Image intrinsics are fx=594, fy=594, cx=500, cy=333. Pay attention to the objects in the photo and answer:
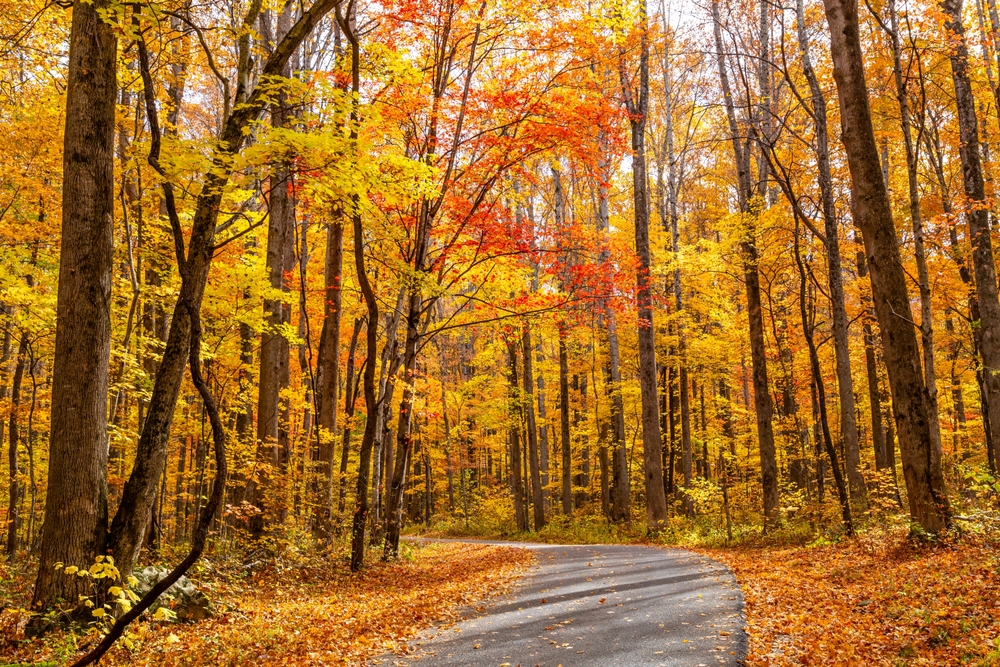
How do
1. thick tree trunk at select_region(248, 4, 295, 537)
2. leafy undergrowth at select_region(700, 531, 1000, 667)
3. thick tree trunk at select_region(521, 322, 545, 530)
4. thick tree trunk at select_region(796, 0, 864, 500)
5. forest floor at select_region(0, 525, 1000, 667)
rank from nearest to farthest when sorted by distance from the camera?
leafy undergrowth at select_region(700, 531, 1000, 667) → forest floor at select_region(0, 525, 1000, 667) → thick tree trunk at select_region(248, 4, 295, 537) → thick tree trunk at select_region(796, 0, 864, 500) → thick tree trunk at select_region(521, 322, 545, 530)

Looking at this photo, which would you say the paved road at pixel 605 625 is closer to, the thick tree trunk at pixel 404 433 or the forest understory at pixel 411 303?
the forest understory at pixel 411 303

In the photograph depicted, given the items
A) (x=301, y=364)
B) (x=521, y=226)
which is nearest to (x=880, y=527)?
(x=521, y=226)

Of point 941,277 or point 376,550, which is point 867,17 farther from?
point 376,550

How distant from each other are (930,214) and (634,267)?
941cm

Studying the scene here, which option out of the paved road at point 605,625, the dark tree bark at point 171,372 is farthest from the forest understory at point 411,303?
the paved road at point 605,625

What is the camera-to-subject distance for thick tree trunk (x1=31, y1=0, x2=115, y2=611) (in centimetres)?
600

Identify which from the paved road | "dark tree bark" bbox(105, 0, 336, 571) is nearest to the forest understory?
"dark tree bark" bbox(105, 0, 336, 571)

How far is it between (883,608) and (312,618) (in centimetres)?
618

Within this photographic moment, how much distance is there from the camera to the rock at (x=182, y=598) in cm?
676

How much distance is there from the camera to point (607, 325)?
66.5 ft

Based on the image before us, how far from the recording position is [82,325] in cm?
635

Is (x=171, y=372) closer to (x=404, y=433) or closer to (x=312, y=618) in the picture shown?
(x=312, y=618)

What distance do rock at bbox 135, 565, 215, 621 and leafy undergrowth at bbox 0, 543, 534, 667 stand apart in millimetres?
207

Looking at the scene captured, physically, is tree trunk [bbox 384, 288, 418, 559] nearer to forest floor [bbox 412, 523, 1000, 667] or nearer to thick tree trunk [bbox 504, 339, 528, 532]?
forest floor [bbox 412, 523, 1000, 667]
